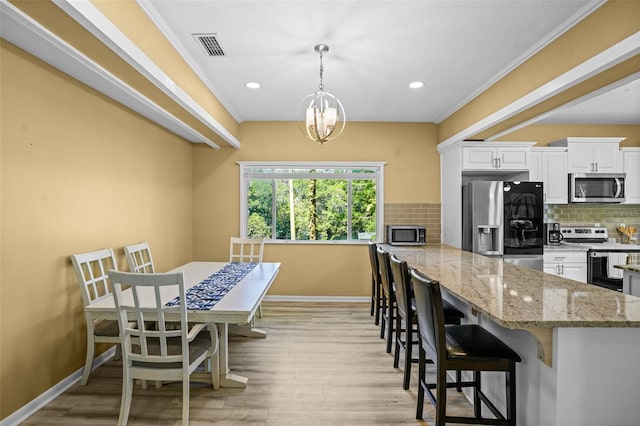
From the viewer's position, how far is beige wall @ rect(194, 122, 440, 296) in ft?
16.3

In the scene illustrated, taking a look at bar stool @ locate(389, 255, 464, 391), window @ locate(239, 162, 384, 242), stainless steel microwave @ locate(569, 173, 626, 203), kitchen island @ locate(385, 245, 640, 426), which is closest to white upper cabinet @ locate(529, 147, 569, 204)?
stainless steel microwave @ locate(569, 173, 626, 203)

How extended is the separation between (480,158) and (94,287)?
428 cm

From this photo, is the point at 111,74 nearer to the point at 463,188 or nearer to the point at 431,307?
the point at 431,307

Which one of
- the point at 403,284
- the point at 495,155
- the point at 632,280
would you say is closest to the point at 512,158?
the point at 495,155

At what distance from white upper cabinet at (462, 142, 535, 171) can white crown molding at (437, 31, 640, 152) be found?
74 cm

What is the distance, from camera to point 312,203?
5.13 metres

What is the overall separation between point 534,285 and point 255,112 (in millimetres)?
3754

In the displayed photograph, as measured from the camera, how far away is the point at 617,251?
4.23 meters

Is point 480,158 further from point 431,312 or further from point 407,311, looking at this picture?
point 431,312

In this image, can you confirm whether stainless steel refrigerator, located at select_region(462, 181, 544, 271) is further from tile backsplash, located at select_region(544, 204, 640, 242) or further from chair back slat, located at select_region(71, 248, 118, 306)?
chair back slat, located at select_region(71, 248, 118, 306)

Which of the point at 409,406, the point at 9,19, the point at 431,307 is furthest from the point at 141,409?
the point at 9,19

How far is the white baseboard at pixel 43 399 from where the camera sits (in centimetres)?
207

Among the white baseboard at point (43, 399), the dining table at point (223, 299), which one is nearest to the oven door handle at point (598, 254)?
the dining table at point (223, 299)

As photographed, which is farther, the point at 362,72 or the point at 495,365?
the point at 362,72
